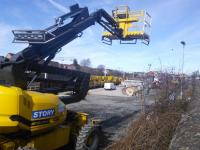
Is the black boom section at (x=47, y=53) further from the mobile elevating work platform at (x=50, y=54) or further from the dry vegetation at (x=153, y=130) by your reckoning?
the dry vegetation at (x=153, y=130)

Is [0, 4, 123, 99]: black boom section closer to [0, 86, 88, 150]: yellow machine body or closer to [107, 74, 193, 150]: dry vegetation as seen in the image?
[0, 86, 88, 150]: yellow machine body

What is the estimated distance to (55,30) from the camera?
8.32m

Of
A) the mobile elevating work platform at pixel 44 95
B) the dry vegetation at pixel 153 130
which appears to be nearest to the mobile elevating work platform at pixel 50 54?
the mobile elevating work platform at pixel 44 95

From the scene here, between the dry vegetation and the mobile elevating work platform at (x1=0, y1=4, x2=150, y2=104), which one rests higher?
the mobile elevating work platform at (x1=0, y1=4, x2=150, y2=104)

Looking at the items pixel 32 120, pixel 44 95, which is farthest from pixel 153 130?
pixel 32 120

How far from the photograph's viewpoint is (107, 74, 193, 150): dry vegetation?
7.37 meters

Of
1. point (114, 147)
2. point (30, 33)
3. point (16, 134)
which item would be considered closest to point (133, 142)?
point (114, 147)

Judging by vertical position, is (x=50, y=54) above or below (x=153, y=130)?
above

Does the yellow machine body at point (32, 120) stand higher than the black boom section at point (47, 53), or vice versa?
the black boom section at point (47, 53)

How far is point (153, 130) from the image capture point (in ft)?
27.1

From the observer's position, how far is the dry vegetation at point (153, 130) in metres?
7.37

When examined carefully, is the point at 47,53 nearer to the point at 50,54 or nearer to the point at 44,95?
the point at 50,54

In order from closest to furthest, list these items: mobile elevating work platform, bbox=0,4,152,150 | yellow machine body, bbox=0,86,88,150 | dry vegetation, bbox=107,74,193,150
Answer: yellow machine body, bbox=0,86,88,150
mobile elevating work platform, bbox=0,4,152,150
dry vegetation, bbox=107,74,193,150

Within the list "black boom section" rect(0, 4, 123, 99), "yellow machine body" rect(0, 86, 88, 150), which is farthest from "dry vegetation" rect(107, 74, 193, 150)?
"black boom section" rect(0, 4, 123, 99)
